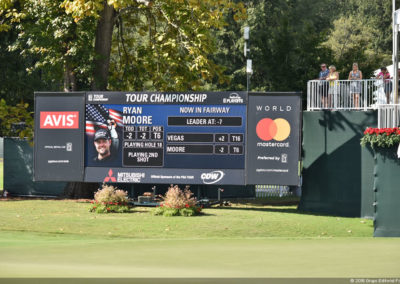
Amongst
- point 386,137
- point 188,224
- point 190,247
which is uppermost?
point 386,137

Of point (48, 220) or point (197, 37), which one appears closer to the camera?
point (48, 220)

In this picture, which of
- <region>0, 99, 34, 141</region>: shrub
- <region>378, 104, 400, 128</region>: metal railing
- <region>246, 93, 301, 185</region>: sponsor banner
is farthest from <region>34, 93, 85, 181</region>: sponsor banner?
<region>378, 104, 400, 128</region>: metal railing

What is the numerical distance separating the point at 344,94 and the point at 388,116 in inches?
226

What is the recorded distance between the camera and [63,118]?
2881 cm

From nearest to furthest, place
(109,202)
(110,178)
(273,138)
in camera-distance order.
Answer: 1. (109,202)
2. (273,138)
3. (110,178)

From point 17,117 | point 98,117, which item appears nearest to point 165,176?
point 98,117

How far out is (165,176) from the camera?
27594 millimetres

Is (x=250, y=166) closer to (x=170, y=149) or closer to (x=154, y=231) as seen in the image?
(x=170, y=149)

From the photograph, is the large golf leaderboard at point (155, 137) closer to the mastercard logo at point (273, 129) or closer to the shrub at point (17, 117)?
the mastercard logo at point (273, 129)

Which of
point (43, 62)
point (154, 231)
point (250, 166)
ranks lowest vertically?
point (154, 231)

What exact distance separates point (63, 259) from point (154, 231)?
916 centimetres

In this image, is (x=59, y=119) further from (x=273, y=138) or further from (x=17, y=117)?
(x=273, y=138)

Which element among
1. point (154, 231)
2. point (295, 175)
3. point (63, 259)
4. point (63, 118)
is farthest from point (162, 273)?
point (63, 118)

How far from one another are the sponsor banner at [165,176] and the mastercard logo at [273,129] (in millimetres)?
1567
